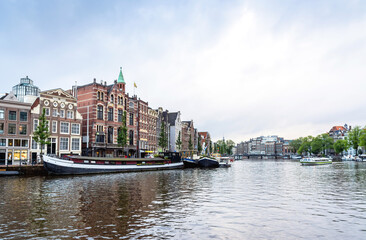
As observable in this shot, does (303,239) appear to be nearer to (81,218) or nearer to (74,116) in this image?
(81,218)

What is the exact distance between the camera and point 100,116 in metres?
73.1

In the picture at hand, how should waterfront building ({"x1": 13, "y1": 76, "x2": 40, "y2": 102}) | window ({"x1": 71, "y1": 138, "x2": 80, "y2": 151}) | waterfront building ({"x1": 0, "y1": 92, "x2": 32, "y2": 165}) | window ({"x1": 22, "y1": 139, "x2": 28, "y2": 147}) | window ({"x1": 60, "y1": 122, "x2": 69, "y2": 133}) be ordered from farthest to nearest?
waterfront building ({"x1": 13, "y1": 76, "x2": 40, "y2": 102}) → window ({"x1": 71, "y1": 138, "x2": 80, "y2": 151}) → window ({"x1": 60, "y1": 122, "x2": 69, "y2": 133}) → window ({"x1": 22, "y1": 139, "x2": 28, "y2": 147}) → waterfront building ({"x1": 0, "y1": 92, "x2": 32, "y2": 165})

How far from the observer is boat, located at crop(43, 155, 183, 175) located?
4534cm

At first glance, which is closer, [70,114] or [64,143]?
[64,143]

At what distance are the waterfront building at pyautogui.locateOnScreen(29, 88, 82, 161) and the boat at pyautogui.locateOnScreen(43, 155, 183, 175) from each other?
1475 centimetres

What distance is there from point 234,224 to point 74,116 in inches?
2261

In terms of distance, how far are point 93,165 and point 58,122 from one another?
18336mm

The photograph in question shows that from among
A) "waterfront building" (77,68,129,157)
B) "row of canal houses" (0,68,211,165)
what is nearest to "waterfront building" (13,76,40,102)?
"row of canal houses" (0,68,211,165)

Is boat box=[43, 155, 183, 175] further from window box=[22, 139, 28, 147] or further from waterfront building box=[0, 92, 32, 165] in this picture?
window box=[22, 139, 28, 147]

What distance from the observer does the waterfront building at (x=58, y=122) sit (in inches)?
2315

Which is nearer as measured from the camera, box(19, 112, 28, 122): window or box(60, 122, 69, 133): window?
box(19, 112, 28, 122): window

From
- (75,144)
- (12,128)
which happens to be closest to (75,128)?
(75,144)

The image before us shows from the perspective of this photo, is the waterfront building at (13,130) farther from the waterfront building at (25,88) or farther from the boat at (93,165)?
the waterfront building at (25,88)

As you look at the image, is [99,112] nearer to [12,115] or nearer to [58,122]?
[58,122]
